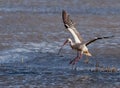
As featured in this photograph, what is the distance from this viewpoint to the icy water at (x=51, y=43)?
1198 centimetres

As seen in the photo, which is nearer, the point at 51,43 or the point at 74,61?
the point at 74,61

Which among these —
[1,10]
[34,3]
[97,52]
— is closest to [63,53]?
[97,52]

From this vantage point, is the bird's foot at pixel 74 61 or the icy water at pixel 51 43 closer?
the icy water at pixel 51 43

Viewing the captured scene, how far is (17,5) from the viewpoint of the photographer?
80.0 feet

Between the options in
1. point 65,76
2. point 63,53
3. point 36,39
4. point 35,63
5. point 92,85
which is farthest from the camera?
point 36,39

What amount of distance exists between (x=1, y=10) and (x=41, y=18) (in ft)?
7.86

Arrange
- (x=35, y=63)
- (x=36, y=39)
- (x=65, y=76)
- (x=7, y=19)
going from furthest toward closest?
(x=7, y=19)
(x=36, y=39)
(x=35, y=63)
(x=65, y=76)

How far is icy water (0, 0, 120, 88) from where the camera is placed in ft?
39.3

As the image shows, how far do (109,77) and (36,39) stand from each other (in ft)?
17.1

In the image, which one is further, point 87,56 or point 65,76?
point 87,56

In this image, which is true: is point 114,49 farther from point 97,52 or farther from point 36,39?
point 36,39

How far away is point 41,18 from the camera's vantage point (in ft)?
69.6

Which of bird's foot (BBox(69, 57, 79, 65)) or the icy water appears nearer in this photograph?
the icy water

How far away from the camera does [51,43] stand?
1623 cm
